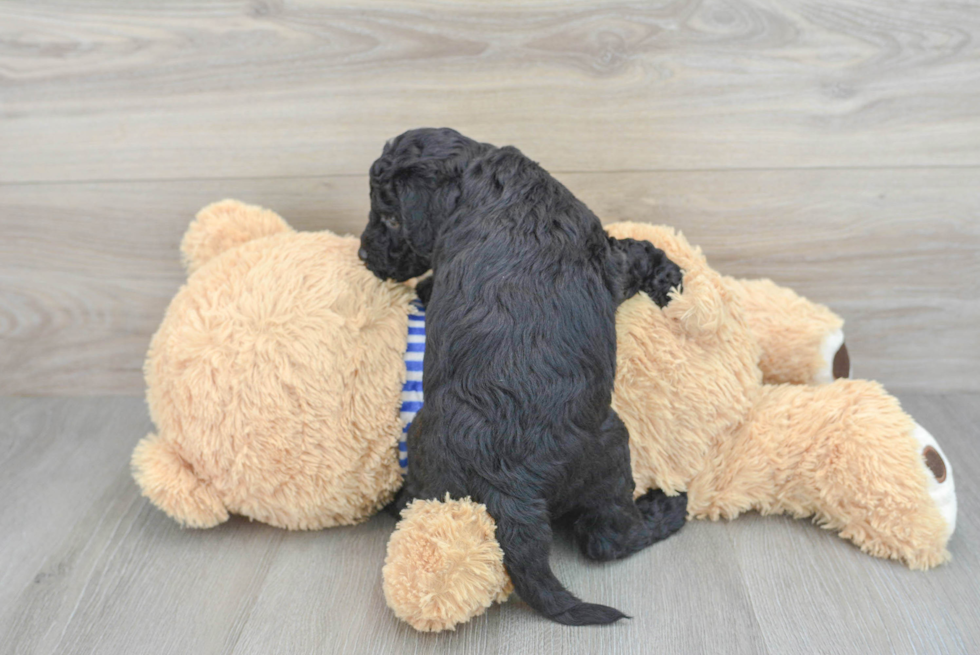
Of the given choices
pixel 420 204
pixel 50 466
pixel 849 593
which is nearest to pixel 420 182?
pixel 420 204

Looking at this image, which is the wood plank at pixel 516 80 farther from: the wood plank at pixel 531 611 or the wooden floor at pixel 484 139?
the wood plank at pixel 531 611

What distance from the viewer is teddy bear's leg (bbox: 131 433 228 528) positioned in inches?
46.3

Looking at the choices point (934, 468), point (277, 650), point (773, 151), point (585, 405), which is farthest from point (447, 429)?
point (773, 151)

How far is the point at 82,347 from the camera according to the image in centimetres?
162

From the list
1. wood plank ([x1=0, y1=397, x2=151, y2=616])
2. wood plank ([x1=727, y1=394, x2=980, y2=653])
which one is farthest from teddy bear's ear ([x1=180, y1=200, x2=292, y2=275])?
wood plank ([x1=727, y1=394, x2=980, y2=653])

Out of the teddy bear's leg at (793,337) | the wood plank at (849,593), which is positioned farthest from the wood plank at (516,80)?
the wood plank at (849,593)

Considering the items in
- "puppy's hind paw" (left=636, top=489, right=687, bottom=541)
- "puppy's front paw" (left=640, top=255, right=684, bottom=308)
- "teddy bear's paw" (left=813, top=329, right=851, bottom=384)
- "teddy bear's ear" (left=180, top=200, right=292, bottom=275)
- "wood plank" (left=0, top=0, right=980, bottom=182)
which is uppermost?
"wood plank" (left=0, top=0, right=980, bottom=182)

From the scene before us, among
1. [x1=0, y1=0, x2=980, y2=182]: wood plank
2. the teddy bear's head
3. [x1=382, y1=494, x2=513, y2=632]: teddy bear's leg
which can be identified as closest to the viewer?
[x1=382, y1=494, x2=513, y2=632]: teddy bear's leg

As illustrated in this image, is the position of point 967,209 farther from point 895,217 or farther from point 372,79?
point 372,79

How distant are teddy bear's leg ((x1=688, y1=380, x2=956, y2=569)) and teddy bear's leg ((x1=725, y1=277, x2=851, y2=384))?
9cm

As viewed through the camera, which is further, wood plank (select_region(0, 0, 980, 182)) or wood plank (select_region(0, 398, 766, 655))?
wood plank (select_region(0, 0, 980, 182))

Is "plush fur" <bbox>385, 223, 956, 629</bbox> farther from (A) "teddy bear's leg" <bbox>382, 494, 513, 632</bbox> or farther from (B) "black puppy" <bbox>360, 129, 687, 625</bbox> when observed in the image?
(A) "teddy bear's leg" <bbox>382, 494, 513, 632</bbox>

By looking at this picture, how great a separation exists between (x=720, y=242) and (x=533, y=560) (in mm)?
748

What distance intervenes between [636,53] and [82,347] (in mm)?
1225
